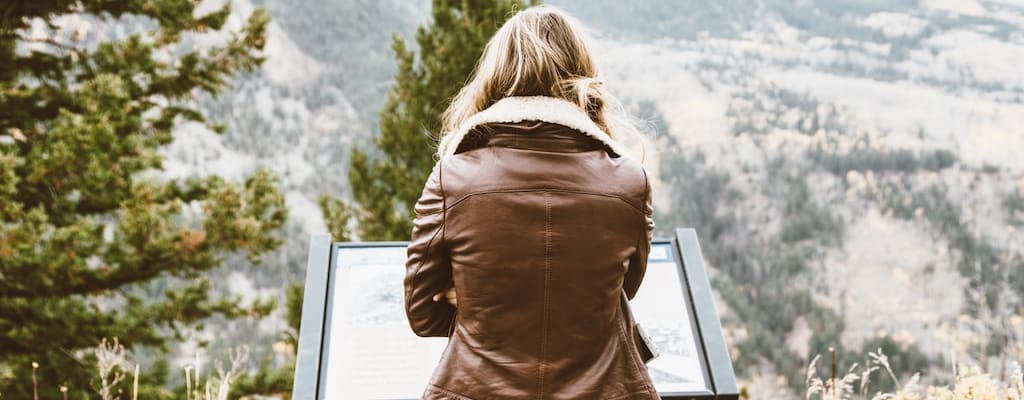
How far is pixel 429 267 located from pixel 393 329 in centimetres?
90

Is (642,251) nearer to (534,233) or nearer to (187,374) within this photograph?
(534,233)

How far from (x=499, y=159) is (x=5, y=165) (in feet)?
14.8

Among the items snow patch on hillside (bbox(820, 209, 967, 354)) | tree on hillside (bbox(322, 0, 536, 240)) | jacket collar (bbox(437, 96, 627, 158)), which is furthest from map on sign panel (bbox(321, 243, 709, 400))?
snow patch on hillside (bbox(820, 209, 967, 354))

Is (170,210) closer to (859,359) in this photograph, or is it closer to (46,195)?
(46,195)

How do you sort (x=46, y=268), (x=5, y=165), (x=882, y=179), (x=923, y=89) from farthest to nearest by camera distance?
(x=923, y=89) → (x=882, y=179) → (x=46, y=268) → (x=5, y=165)

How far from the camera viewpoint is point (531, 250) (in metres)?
1.64

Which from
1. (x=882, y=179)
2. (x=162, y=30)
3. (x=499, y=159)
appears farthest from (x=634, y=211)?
(x=882, y=179)

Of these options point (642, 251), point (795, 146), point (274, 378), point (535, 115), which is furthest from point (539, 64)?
point (795, 146)

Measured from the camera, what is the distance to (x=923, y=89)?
1200 inches

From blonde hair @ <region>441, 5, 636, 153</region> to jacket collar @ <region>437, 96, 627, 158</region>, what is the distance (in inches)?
A: 1.4

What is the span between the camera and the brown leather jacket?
1.64 meters

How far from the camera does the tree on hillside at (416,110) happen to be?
6.93 meters

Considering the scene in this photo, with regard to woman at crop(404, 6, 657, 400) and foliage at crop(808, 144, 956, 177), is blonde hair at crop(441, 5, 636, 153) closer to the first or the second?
woman at crop(404, 6, 657, 400)

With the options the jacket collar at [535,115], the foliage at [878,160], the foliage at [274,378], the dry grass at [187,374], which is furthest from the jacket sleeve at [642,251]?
the foliage at [878,160]
